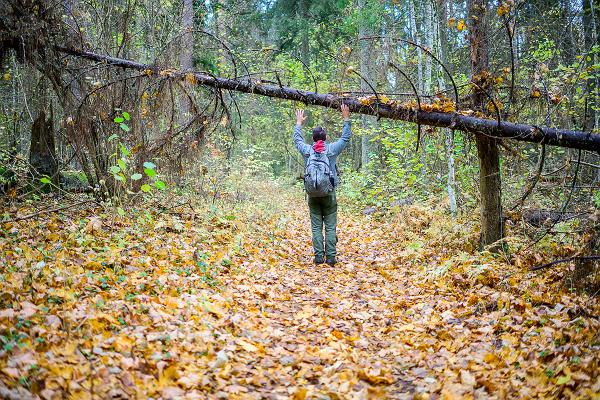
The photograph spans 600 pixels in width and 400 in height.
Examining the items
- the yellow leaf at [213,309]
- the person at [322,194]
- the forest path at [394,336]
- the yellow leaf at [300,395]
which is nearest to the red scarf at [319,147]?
the person at [322,194]

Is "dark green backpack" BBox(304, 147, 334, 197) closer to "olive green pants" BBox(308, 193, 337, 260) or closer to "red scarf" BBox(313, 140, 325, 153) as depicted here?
"red scarf" BBox(313, 140, 325, 153)

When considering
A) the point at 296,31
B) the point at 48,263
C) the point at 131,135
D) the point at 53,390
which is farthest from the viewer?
the point at 296,31

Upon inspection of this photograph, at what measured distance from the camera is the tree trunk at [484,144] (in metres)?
6.32

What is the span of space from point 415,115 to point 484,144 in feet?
3.85

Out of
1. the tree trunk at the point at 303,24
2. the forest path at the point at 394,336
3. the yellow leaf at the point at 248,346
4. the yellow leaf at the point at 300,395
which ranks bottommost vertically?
the forest path at the point at 394,336

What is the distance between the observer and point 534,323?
438 cm

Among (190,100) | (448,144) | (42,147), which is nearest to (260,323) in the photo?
(190,100)

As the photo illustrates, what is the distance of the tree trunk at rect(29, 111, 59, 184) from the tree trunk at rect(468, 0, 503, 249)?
8092mm

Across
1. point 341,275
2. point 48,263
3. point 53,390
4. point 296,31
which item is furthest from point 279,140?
point 53,390

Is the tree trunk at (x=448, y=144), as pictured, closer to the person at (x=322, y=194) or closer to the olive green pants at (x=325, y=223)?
the person at (x=322, y=194)

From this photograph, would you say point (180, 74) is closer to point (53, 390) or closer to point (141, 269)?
point (141, 269)

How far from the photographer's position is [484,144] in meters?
6.44

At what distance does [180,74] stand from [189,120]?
43.2 inches

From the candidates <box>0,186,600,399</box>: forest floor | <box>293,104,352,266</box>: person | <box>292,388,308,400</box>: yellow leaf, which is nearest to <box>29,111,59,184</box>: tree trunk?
<box>0,186,600,399</box>: forest floor
